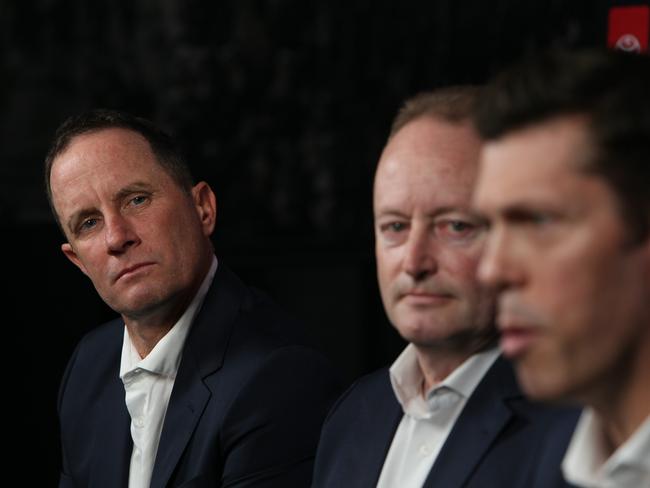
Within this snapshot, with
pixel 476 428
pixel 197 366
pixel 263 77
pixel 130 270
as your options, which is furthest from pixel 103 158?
pixel 263 77

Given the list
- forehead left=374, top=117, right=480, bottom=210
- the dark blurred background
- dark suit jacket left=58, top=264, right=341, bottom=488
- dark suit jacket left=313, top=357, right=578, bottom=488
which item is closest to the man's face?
dark suit jacket left=313, top=357, right=578, bottom=488

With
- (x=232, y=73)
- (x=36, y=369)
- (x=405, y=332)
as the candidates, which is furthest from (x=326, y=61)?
(x=405, y=332)

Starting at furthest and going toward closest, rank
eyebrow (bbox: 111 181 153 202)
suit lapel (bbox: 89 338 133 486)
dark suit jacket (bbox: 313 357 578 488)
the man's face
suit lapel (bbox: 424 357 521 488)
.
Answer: suit lapel (bbox: 89 338 133 486) < eyebrow (bbox: 111 181 153 202) < suit lapel (bbox: 424 357 521 488) < dark suit jacket (bbox: 313 357 578 488) < the man's face

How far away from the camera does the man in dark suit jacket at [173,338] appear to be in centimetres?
256

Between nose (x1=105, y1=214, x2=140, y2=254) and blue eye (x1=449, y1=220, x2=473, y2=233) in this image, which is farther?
nose (x1=105, y1=214, x2=140, y2=254)

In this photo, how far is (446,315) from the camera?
6.12 feet

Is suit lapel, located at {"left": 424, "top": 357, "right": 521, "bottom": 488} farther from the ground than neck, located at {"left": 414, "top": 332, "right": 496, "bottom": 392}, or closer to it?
closer to it

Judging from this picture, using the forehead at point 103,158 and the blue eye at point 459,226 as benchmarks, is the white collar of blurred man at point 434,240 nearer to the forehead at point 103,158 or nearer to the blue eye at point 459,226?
the blue eye at point 459,226

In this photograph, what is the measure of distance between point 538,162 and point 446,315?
21.8 inches

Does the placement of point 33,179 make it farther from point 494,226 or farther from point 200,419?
point 494,226

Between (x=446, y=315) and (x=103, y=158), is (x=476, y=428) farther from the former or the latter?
(x=103, y=158)

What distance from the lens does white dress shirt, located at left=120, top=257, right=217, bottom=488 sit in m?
2.71

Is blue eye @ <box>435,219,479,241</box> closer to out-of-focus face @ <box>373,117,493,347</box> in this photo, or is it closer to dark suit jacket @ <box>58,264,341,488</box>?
out-of-focus face @ <box>373,117,493,347</box>

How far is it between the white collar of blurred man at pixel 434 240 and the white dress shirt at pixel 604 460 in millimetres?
402
